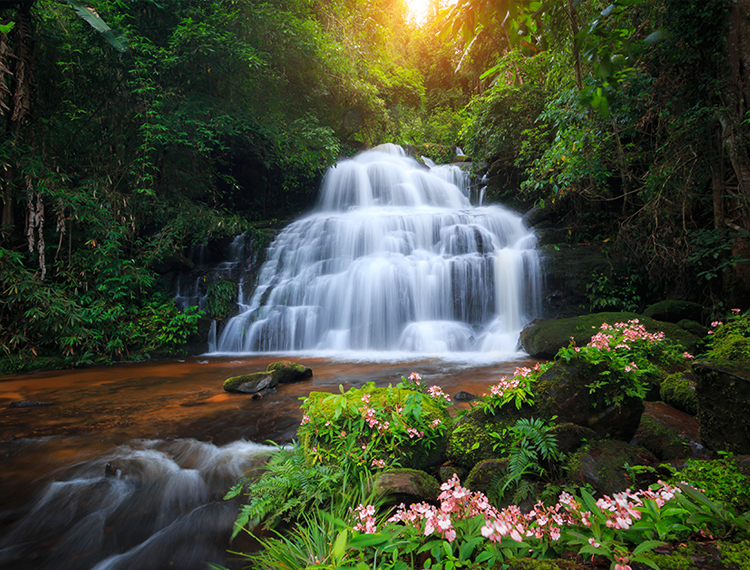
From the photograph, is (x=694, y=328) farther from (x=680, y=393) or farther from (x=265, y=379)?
(x=265, y=379)

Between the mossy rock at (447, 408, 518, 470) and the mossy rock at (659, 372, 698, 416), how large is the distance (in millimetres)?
1931

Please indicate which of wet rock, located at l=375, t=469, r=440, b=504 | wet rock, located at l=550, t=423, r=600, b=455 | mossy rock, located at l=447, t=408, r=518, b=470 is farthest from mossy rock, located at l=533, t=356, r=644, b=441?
wet rock, located at l=375, t=469, r=440, b=504

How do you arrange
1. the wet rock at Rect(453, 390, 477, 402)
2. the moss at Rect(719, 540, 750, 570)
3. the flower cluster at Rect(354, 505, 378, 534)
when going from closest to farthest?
the moss at Rect(719, 540, 750, 570) → the flower cluster at Rect(354, 505, 378, 534) → the wet rock at Rect(453, 390, 477, 402)

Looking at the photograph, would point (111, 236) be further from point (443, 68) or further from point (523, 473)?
point (443, 68)

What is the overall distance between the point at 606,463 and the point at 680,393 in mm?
1911

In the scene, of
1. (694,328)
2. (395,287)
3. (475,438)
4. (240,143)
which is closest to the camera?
(475,438)

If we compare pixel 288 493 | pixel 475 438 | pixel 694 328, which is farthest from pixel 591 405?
pixel 694 328

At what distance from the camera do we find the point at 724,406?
2.19m

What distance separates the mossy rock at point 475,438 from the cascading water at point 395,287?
21.1ft

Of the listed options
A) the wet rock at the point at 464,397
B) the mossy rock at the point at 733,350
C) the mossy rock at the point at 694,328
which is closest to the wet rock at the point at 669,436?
the mossy rock at the point at 733,350

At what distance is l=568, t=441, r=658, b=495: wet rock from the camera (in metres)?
2.14

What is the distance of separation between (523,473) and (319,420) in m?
1.51

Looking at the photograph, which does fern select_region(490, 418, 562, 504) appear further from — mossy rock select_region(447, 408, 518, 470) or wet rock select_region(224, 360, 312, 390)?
wet rock select_region(224, 360, 312, 390)

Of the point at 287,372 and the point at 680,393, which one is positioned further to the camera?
the point at 287,372
